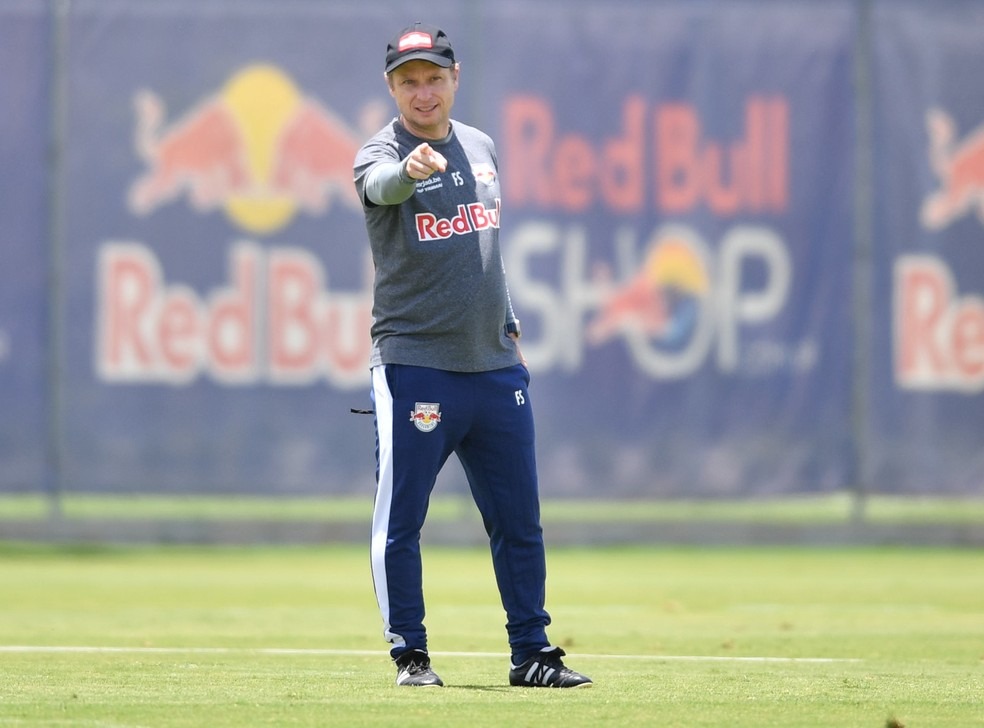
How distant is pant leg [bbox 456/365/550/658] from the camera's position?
5820 millimetres

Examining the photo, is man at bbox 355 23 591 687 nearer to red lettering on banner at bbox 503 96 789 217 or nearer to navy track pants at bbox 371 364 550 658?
navy track pants at bbox 371 364 550 658

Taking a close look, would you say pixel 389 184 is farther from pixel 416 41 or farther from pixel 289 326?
pixel 289 326

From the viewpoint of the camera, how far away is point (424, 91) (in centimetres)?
577

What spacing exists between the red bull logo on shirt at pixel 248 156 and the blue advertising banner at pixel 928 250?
3.96 metres

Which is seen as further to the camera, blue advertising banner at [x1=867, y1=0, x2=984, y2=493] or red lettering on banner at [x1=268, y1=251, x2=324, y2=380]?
blue advertising banner at [x1=867, y1=0, x2=984, y2=493]

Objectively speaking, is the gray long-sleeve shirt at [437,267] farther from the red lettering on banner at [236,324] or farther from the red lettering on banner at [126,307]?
the red lettering on banner at [126,307]

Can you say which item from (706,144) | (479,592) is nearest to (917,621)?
(479,592)

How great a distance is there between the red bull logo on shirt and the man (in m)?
6.76

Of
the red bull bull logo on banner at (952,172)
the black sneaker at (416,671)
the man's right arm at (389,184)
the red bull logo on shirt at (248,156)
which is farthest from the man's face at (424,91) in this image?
the red bull bull logo on banner at (952,172)

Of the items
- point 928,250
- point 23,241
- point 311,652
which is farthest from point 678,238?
point 311,652

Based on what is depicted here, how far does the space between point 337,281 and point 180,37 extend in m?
2.13

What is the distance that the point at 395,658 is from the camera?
Answer: 5660 millimetres

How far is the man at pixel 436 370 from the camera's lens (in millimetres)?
5723

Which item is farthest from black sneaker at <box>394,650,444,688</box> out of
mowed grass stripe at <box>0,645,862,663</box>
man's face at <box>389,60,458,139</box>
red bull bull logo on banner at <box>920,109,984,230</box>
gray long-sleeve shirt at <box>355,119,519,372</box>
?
red bull bull logo on banner at <box>920,109,984,230</box>
